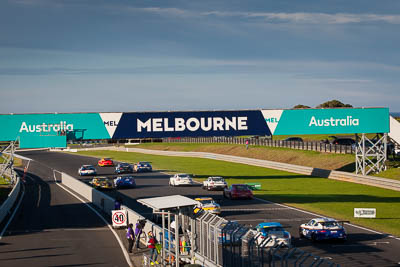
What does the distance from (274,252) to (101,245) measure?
48.6 feet

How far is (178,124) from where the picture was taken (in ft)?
137

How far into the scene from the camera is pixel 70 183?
61.2 m

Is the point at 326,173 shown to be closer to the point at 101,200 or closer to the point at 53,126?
the point at 101,200

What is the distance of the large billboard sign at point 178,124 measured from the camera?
38.7 m

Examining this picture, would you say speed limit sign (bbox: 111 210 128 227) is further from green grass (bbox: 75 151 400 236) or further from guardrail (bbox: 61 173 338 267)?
green grass (bbox: 75 151 400 236)

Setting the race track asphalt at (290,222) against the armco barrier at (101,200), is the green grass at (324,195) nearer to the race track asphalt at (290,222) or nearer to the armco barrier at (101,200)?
the race track asphalt at (290,222)

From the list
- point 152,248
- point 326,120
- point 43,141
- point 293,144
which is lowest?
point 152,248

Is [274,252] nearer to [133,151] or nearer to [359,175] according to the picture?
[359,175]

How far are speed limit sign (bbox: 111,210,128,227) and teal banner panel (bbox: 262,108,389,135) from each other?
15318 millimetres

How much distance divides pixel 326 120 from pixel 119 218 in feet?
66.7

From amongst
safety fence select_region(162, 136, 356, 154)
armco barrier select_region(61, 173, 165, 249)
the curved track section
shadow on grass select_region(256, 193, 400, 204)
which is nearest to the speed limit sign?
armco barrier select_region(61, 173, 165, 249)

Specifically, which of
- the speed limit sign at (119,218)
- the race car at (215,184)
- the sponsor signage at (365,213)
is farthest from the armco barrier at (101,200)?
the sponsor signage at (365,213)

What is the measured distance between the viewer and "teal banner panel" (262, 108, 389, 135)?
44.2 metres

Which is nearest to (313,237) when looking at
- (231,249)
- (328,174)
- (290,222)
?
(290,222)
